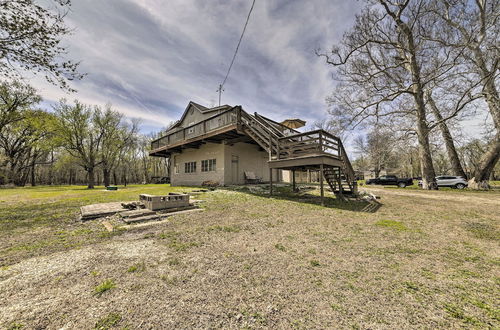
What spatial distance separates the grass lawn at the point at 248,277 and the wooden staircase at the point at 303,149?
11.9ft

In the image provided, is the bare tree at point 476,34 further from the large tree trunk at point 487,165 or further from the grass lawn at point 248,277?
the grass lawn at point 248,277

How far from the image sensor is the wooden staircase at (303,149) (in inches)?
291

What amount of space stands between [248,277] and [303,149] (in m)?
6.48

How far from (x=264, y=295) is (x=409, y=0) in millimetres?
17736

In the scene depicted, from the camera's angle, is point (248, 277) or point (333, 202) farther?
point (333, 202)

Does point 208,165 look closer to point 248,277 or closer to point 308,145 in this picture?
point 308,145

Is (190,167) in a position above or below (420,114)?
below

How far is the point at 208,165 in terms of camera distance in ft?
49.9

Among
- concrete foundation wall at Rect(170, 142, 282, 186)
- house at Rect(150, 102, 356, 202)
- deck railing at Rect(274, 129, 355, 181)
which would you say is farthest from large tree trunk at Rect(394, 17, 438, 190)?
concrete foundation wall at Rect(170, 142, 282, 186)

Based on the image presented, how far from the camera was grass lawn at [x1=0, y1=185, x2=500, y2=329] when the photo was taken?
1624 millimetres

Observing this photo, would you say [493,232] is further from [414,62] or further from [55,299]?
[414,62]

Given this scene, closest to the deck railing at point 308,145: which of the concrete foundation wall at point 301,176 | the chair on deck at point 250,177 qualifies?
the chair on deck at point 250,177

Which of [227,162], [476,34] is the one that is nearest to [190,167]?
[227,162]

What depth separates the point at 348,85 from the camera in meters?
14.8
